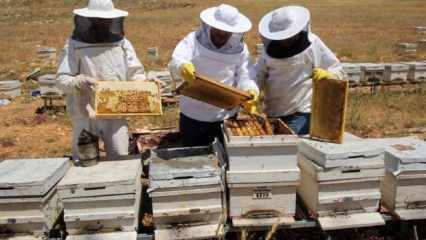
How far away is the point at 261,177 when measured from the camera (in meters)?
3.80

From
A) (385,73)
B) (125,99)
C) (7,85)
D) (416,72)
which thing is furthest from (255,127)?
(7,85)

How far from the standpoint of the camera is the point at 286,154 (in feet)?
12.5

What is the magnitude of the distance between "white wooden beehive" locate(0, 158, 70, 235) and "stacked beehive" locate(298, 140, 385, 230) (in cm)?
216

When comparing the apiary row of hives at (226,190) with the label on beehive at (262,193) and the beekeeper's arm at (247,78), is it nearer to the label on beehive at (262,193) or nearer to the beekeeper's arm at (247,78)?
the label on beehive at (262,193)

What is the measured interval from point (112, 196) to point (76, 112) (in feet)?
4.15

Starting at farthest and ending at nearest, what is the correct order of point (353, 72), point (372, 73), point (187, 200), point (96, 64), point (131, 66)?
point (372, 73)
point (353, 72)
point (131, 66)
point (96, 64)
point (187, 200)

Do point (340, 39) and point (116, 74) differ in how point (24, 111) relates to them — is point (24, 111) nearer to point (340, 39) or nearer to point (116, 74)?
point (116, 74)

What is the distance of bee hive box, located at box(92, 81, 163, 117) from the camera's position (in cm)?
426

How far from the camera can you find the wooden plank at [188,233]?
378cm

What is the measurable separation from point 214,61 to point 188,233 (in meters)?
1.67

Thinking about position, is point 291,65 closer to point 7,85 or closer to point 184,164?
point 184,164

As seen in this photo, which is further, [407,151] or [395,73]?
[395,73]

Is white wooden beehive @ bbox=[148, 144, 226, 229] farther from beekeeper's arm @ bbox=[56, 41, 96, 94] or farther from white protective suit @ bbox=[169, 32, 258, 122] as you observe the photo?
beekeeper's arm @ bbox=[56, 41, 96, 94]

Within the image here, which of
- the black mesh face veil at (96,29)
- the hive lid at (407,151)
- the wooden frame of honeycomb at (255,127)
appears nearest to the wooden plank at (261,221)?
the wooden frame of honeycomb at (255,127)
